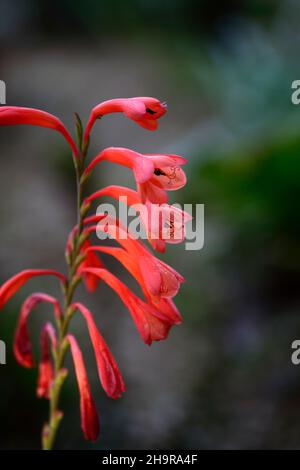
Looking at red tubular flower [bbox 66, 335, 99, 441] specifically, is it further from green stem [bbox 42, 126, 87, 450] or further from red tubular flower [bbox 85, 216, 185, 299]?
red tubular flower [bbox 85, 216, 185, 299]

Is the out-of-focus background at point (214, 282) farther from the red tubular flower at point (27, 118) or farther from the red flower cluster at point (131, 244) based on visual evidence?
the red tubular flower at point (27, 118)

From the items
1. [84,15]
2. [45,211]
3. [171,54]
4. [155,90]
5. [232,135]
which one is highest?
[84,15]

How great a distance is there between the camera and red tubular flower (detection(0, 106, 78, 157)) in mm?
1570

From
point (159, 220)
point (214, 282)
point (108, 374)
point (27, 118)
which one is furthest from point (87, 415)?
point (214, 282)

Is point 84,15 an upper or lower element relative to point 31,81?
upper

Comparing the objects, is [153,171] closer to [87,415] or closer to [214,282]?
[87,415]

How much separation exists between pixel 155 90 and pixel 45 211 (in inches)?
121

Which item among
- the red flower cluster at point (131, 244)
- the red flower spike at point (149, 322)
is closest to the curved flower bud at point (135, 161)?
the red flower cluster at point (131, 244)

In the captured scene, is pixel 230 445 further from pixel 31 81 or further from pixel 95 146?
pixel 31 81

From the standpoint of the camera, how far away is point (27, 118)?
1.62m

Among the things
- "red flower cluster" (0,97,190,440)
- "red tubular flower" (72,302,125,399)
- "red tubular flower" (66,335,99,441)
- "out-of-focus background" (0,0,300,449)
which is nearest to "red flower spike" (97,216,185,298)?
"red flower cluster" (0,97,190,440)
